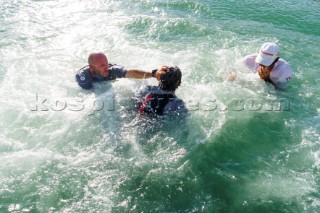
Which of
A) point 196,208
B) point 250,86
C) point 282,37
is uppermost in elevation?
point 282,37

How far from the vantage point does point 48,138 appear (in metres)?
6.10

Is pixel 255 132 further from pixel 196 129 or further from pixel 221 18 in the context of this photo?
pixel 221 18

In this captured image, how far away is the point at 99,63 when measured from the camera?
6.23 meters

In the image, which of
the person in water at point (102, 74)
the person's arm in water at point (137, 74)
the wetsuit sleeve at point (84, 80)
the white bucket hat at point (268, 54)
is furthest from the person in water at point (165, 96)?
the white bucket hat at point (268, 54)

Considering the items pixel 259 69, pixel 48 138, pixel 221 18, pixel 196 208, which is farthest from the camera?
pixel 221 18

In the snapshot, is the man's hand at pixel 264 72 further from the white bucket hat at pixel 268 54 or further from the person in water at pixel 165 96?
the person in water at pixel 165 96

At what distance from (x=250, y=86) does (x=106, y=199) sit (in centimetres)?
460

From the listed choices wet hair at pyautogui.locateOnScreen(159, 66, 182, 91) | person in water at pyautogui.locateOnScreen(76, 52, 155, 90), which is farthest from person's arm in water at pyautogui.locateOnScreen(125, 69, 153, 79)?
wet hair at pyautogui.locateOnScreen(159, 66, 182, 91)

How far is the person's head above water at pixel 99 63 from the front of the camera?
6.17 m

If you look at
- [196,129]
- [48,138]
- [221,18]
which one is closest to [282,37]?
[221,18]

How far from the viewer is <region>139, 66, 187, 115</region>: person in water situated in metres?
5.59

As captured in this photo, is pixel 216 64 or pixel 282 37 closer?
pixel 216 64

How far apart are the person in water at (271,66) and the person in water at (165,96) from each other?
252 centimetres

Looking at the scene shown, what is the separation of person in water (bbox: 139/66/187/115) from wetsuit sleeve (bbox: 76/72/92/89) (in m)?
1.49
